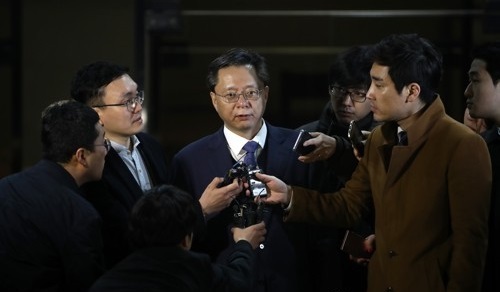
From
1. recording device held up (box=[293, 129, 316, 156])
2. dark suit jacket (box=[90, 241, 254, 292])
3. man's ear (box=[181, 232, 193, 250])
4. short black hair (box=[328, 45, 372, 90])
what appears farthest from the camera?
short black hair (box=[328, 45, 372, 90])

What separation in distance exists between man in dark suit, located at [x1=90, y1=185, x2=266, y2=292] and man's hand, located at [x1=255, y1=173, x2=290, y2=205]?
55 cm

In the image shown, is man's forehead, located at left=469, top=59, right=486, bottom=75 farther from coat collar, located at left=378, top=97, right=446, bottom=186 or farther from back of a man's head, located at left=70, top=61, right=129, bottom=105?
back of a man's head, located at left=70, top=61, right=129, bottom=105

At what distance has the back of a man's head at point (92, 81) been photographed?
3.48 m

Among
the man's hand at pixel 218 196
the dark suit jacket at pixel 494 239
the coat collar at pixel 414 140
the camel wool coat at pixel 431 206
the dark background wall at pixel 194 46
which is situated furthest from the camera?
the dark background wall at pixel 194 46

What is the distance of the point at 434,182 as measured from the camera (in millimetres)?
2924

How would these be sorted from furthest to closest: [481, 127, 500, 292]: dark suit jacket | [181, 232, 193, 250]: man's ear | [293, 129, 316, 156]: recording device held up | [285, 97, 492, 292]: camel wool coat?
[293, 129, 316, 156]: recording device held up
[481, 127, 500, 292]: dark suit jacket
[285, 97, 492, 292]: camel wool coat
[181, 232, 193, 250]: man's ear

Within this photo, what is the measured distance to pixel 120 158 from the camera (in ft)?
11.2

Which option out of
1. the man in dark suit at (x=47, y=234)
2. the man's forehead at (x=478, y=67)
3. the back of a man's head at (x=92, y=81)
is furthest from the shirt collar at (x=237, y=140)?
the man's forehead at (x=478, y=67)

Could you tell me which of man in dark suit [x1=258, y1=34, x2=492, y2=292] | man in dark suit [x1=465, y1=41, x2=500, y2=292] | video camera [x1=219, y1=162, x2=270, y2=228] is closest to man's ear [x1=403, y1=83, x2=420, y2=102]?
man in dark suit [x1=258, y1=34, x2=492, y2=292]

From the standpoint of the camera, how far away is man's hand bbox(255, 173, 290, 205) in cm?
328

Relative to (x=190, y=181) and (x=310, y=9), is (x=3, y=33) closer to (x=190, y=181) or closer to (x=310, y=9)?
(x=310, y=9)

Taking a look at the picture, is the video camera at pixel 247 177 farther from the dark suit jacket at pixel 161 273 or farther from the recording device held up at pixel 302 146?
the dark suit jacket at pixel 161 273

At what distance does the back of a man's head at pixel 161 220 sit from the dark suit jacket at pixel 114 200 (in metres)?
0.52

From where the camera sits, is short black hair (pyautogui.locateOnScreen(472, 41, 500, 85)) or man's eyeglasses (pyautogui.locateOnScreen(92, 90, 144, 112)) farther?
man's eyeglasses (pyautogui.locateOnScreen(92, 90, 144, 112))
